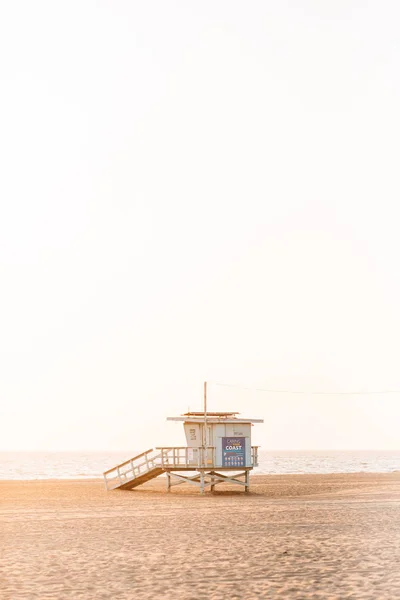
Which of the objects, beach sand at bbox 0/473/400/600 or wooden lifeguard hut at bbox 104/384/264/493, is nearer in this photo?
beach sand at bbox 0/473/400/600

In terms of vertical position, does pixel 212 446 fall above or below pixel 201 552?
above

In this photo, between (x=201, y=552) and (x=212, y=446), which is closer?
(x=201, y=552)

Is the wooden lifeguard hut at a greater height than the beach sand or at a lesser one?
greater

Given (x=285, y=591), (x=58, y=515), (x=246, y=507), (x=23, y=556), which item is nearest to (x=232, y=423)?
(x=246, y=507)

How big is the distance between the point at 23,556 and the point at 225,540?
15.0 ft

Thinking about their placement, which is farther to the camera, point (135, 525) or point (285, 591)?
point (135, 525)

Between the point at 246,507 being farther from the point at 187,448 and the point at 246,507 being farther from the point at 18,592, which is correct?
the point at 18,592

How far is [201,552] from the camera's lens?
16141 millimetres

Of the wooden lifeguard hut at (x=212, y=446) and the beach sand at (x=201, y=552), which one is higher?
the wooden lifeguard hut at (x=212, y=446)

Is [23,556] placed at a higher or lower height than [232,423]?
lower

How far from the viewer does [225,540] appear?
18.2m

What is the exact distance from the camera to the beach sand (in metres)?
11.9

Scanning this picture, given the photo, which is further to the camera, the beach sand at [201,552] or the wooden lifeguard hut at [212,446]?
the wooden lifeguard hut at [212,446]

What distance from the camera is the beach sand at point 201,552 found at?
11867mm
